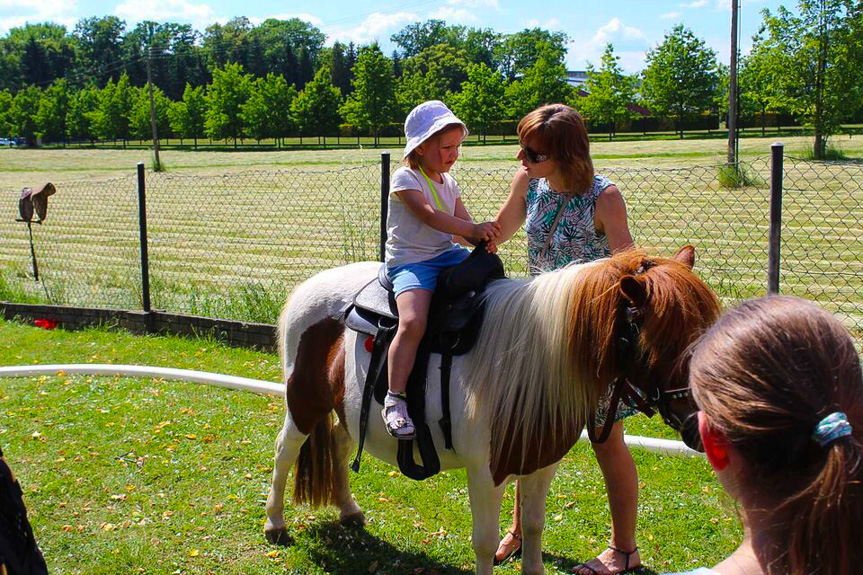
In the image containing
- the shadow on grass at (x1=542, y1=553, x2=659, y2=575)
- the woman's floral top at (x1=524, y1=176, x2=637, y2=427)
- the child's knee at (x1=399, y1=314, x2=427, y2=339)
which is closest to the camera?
the child's knee at (x1=399, y1=314, x2=427, y2=339)

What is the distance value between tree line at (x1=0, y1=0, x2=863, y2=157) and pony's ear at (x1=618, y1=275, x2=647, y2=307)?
2438cm

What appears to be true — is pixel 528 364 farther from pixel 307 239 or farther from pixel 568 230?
pixel 307 239

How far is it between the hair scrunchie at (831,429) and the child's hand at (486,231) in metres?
2.25

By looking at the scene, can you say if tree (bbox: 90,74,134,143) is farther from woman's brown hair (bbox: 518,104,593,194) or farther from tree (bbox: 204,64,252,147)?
woman's brown hair (bbox: 518,104,593,194)

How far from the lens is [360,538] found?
14.2 ft

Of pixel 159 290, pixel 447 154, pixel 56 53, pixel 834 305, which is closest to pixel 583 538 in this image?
pixel 447 154

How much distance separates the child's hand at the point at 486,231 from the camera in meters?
3.29

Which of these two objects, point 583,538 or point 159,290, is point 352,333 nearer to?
point 583,538

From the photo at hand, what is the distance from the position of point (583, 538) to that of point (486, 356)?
166 centimetres

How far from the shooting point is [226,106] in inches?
2483

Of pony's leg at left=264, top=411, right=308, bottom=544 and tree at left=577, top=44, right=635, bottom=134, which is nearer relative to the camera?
pony's leg at left=264, top=411, right=308, bottom=544

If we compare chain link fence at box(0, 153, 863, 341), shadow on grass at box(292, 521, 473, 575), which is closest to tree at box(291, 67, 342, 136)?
chain link fence at box(0, 153, 863, 341)

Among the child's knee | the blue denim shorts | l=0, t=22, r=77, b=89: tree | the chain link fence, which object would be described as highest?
l=0, t=22, r=77, b=89: tree

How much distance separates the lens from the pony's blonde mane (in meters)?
2.65
